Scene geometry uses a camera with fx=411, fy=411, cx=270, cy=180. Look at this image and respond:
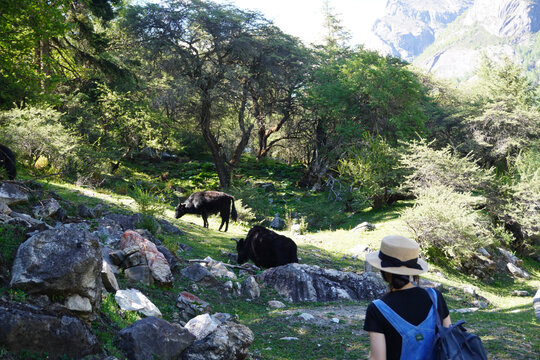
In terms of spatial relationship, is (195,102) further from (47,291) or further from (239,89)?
(47,291)

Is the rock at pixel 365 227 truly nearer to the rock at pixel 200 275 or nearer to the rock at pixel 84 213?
the rock at pixel 200 275

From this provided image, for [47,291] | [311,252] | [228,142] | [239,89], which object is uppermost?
[239,89]

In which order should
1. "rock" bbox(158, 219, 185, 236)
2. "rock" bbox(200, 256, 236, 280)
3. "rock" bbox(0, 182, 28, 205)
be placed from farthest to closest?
"rock" bbox(158, 219, 185, 236) → "rock" bbox(200, 256, 236, 280) → "rock" bbox(0, 182, 28, 205)

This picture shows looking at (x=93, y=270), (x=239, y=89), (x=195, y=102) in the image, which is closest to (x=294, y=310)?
(x=93, y=270)

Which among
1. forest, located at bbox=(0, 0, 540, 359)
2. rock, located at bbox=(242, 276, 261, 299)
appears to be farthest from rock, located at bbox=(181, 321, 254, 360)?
forest, located at bbox=(0, 0, 540, 359)

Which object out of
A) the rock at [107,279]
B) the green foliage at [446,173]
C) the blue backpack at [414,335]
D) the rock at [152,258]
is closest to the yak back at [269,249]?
the rock at [152,258]

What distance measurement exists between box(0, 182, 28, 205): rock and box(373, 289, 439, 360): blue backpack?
7.18 m

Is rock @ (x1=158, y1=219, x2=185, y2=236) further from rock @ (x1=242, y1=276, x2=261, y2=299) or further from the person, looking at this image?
the person

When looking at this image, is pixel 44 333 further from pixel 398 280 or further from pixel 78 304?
pixel 398 280

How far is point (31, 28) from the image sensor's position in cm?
1210

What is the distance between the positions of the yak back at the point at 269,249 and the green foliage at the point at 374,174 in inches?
429

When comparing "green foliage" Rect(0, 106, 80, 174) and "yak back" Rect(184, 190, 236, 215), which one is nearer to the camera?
"yak back" Rect(184, 190, 236, 215)

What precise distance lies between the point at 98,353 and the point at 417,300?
2803mm

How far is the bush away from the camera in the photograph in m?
14.6
